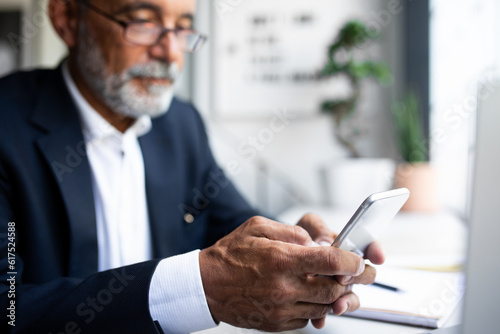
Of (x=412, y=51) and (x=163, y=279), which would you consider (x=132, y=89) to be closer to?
(x=163, y=279)

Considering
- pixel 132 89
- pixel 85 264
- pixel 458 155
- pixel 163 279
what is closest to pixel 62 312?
pixel 163 279

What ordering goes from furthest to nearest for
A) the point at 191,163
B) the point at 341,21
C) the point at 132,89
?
the point at 341,21
the point at 191,163
the point at 132,89

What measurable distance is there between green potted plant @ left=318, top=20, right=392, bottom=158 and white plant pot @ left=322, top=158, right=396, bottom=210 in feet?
0.53

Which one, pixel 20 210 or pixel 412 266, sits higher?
pixel 20 210

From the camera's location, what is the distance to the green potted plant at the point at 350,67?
61.7 inches

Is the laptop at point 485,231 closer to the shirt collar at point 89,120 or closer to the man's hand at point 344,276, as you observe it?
the man's hand at point 344,276

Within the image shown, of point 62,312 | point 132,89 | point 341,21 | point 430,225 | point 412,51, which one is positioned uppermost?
point 341,21

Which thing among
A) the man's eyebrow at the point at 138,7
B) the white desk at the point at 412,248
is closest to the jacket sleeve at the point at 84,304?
the white desk at the point at 412,248

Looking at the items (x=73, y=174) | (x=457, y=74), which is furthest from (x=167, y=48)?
(x=457, y=74)

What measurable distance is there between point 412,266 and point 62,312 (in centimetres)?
63

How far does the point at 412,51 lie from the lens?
1.78m

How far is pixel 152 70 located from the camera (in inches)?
35.8

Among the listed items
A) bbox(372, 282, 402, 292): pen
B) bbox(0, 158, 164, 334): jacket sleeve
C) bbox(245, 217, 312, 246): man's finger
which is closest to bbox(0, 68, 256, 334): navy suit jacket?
bbox(0, 158, 164, 334): jacket sleeve

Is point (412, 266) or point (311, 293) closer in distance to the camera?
point (311, 293)
